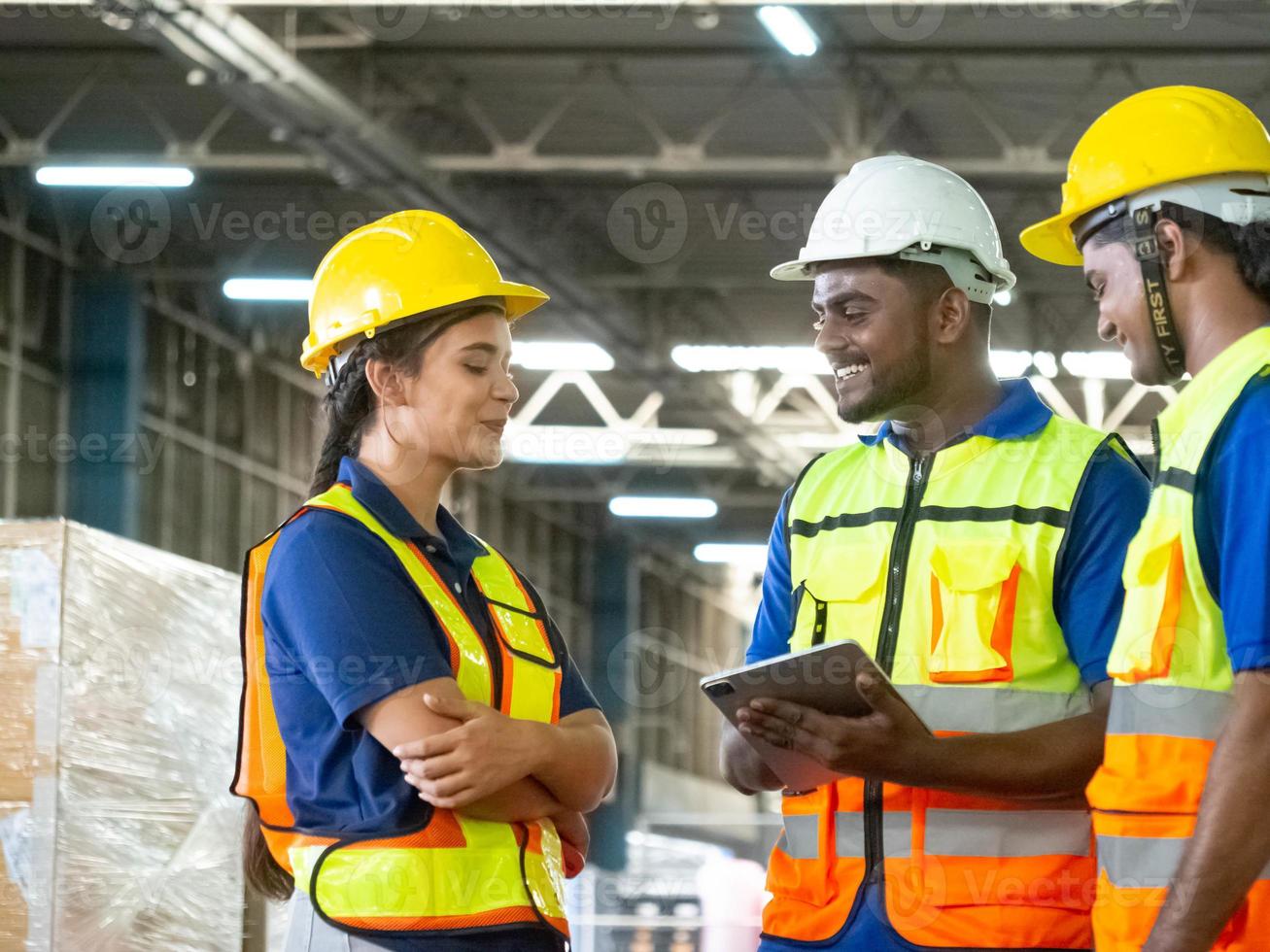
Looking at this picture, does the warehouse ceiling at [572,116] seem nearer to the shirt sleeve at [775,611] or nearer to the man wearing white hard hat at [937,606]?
the man wearing white hard hat at [937,606]

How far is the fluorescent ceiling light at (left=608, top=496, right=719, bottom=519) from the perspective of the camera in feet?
88.9

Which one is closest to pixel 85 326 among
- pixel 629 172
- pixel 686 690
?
pixel 629 172

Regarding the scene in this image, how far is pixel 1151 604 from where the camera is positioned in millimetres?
2609

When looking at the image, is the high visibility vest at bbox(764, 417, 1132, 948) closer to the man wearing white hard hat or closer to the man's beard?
the man wearing white hard hat

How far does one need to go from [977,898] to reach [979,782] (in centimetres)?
21

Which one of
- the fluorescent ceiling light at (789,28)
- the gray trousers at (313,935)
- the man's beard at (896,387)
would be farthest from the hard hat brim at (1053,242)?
the fluorescent ceiling light at (789,28)

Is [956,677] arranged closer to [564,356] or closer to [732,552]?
[564,356]

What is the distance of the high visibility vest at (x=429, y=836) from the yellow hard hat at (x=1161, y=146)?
131 centimetres

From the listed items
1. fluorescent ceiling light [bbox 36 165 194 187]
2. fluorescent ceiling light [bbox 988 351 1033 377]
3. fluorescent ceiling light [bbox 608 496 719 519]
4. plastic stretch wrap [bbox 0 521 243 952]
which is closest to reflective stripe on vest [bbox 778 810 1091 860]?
plastic stretch wrap [bbox 0 521 243 952]

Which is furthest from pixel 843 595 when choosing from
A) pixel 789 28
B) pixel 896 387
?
pixel 789 28

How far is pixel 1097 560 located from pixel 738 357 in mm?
16298

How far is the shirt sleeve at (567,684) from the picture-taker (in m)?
3.46

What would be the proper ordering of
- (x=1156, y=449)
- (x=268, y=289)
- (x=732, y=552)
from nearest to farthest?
(x=1156, y=449)
(x=268, y=289)
(x=732, y=552)

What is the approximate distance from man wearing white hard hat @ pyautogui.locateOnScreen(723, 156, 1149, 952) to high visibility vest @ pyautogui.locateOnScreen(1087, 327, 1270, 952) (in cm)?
37
